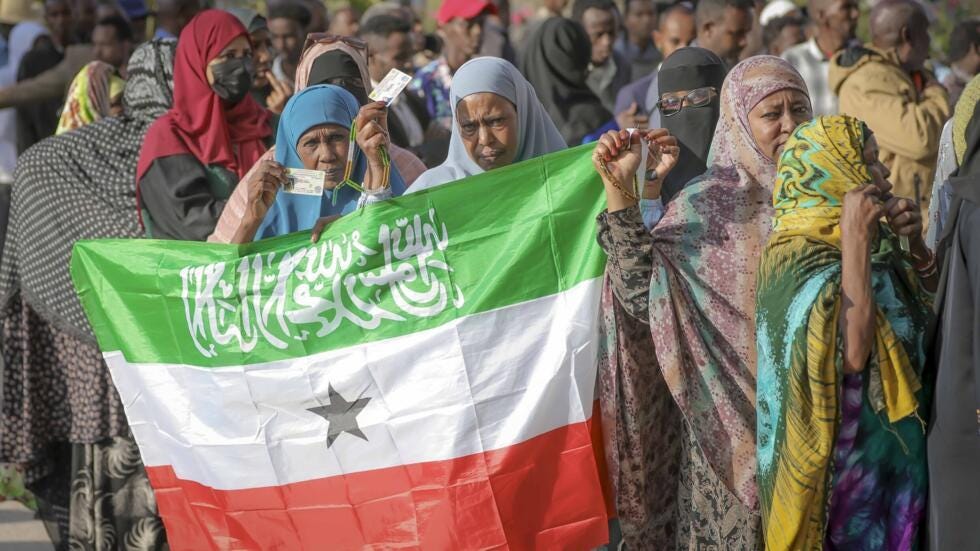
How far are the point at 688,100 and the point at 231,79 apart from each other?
2013 mm

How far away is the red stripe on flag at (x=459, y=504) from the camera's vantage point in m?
4.51

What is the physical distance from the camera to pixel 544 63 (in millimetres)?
9125

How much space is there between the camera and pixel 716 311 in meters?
4.30

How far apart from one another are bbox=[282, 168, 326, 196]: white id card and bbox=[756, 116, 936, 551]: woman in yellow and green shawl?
1.62 metres

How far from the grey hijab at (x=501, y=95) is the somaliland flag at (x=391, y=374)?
0.26 meters

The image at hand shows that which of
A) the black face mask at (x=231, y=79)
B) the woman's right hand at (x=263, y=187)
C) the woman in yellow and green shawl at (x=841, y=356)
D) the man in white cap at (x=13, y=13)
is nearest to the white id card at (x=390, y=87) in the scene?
the woman's right hand at (x=263, y=187)

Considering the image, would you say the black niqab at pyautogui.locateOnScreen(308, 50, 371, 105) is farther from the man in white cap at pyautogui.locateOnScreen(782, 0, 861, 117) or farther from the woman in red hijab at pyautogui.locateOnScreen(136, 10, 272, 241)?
the man in white cap at pyautogui.locateOnScreen(782, 0, 861, 117)

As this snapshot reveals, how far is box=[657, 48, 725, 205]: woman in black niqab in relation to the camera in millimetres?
5383

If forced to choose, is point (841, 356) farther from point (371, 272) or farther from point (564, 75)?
point (564, 75)

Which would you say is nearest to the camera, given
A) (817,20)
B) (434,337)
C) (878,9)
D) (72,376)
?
(434,337)

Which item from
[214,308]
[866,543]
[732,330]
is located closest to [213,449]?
[214,308]

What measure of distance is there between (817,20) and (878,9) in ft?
3.80

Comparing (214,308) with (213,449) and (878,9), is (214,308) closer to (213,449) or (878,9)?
(213,449)

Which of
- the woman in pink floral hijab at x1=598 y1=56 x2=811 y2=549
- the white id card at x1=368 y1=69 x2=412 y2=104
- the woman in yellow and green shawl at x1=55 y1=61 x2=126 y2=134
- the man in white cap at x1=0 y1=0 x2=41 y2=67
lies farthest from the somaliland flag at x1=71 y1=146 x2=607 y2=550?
the man in white cap at x1=0 y1=0 x2=41 y2=67
